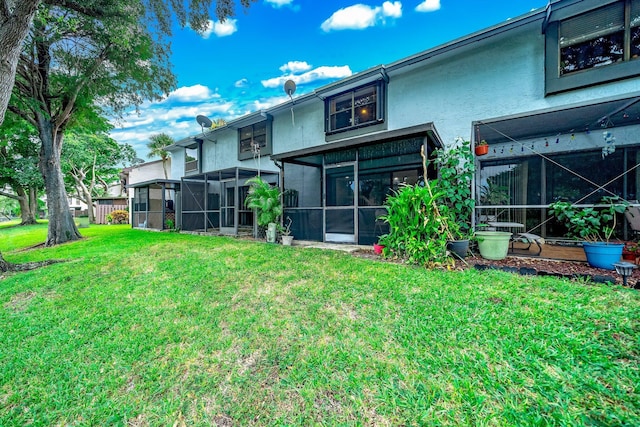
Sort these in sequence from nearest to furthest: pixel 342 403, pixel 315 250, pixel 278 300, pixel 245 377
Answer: pixel 342 403 < pixel 245 377 < pixel 278 300 < pixel 315 250

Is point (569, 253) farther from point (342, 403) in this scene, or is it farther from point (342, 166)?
point (342, 403)

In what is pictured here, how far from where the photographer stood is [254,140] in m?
11.4

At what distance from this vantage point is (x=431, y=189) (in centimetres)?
488

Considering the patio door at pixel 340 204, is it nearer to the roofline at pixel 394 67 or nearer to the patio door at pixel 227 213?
the roofline at pixel 394 67

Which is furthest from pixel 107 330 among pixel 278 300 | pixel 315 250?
pixel 315 250

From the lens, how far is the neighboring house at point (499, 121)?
198 inches

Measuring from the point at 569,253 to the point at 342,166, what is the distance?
559cm

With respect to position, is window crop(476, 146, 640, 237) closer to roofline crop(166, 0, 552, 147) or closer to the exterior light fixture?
the exterior light fixture

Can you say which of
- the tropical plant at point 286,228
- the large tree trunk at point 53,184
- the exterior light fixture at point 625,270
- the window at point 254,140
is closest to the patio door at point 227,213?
the window at point 254,140

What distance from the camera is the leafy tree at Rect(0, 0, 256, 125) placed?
4391 mm

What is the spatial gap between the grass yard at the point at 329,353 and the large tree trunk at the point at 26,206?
23584mm

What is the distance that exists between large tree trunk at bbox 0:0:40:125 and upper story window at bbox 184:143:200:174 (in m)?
9.32

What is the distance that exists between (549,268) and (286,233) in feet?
19.7

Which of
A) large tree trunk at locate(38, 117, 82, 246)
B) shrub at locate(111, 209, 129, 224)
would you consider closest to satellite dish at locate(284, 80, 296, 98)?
large tree trunk at locate(38, 117, 82, 246)
